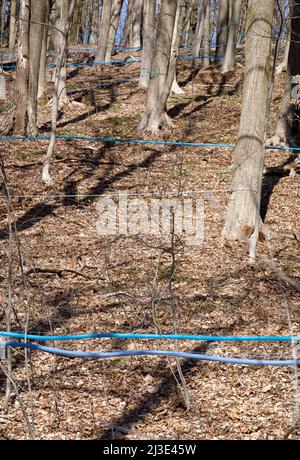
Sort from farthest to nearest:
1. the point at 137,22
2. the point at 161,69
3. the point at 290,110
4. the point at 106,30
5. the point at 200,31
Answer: the point at 137,22
the point at 200,31
the point at 106,30
the point at 161,69
the point at 290,110

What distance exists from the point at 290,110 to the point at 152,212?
390 cm

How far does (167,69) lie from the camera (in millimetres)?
12570

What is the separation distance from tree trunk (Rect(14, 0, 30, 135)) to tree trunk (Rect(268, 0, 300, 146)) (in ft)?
15.2

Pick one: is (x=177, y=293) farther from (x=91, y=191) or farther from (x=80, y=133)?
(x=80, y=133)

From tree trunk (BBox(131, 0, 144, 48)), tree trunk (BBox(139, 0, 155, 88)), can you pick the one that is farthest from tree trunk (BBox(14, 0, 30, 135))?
tree trunk (BBox(131, 0, 144, 48))

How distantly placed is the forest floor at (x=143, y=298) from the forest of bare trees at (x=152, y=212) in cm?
2

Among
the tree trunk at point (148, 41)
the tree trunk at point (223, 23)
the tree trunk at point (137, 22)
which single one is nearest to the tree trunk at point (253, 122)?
the tree trunk at point (148, 41)

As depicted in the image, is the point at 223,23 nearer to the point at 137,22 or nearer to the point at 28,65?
the point at 137,22

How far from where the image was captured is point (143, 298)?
19.9ft

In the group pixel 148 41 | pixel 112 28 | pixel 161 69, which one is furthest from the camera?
pixel 112 28

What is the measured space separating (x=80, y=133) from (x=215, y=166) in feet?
11.1

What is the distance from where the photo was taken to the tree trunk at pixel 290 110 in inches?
428

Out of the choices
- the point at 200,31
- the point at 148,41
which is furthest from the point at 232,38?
the point at 200,31
